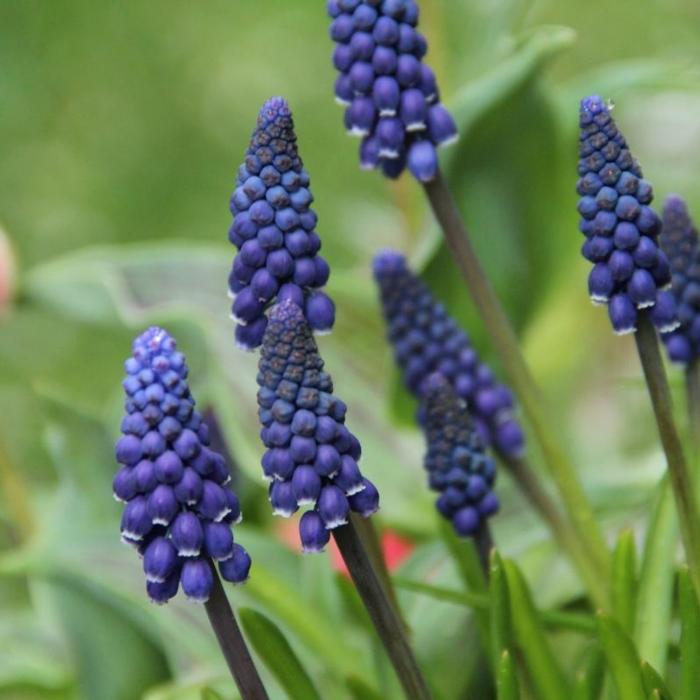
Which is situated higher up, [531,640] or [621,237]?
[621,237]

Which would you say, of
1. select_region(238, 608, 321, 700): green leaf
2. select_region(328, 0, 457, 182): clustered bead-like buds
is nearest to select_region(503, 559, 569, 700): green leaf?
select_region(238, 608, 321, 700): green leaf

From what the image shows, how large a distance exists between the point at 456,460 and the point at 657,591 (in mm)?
134

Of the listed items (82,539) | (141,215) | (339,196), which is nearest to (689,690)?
(82,539)

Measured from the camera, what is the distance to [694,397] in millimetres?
725

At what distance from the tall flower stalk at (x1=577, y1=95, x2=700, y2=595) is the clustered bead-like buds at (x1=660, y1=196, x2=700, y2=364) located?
0.10 metres

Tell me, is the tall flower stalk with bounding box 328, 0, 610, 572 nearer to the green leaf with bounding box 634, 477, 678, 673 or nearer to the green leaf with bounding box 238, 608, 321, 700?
the green leaf with bounding box 634, 477, 678, 673

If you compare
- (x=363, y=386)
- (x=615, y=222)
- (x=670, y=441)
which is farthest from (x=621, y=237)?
(x=363, y=386)

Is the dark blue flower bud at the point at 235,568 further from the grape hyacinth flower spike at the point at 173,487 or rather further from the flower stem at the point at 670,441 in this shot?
the flower stem at the point at 670,441

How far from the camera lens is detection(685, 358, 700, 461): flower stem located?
72 cm

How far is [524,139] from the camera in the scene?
3.23 feet

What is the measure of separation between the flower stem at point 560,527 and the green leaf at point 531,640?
0.27 ft

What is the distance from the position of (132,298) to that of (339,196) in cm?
87

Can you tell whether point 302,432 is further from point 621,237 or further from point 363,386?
point 363,386

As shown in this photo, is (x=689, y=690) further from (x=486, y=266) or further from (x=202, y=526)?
(x=486, y=266)
